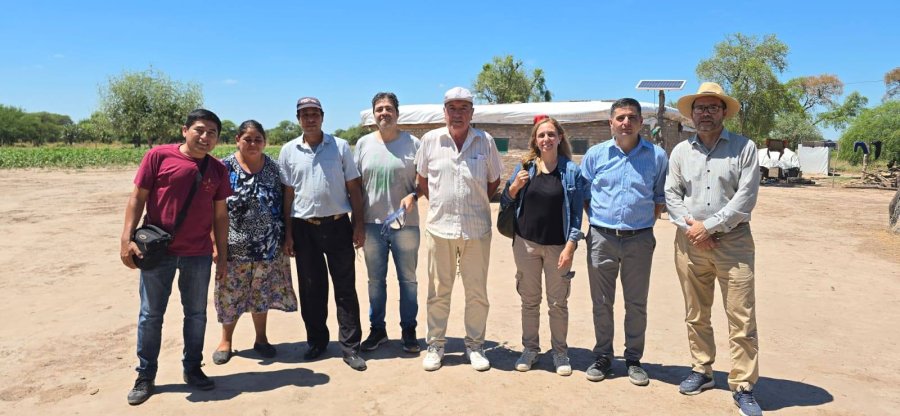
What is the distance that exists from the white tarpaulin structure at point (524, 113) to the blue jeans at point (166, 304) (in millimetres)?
9297

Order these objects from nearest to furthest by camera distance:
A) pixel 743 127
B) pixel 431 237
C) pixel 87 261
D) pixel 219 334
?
1. pixel 431 237
2. pixel 219 334
3. pixel 87 261
4. pixel 743 127

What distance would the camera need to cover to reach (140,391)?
3207 mm

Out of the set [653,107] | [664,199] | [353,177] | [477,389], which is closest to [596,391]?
[477,389]

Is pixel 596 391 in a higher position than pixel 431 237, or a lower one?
lower

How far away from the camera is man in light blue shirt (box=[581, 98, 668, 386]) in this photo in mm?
3332

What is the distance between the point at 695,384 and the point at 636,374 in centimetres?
34

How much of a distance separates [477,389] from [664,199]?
166 centimetres

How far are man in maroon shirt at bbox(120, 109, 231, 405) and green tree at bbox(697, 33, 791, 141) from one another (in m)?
28.1

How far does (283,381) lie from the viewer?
351cm

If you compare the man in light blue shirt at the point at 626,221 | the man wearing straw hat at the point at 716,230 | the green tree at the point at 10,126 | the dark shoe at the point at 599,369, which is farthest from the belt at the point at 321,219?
the green tree at the point at 10,126

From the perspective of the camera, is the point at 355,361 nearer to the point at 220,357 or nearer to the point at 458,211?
the point at 220,357

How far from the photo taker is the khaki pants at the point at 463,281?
3635 mm

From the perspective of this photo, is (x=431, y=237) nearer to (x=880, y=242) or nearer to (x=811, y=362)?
(x=811, y=362)

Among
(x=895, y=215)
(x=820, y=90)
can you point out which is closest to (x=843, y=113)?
(x=820, y=90)
